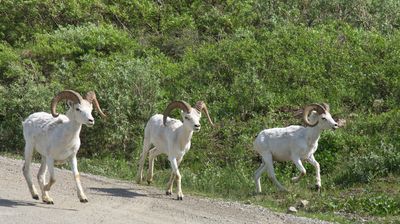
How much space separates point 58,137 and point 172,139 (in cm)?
347

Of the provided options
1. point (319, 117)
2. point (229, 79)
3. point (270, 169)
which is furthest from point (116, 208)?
point (229, 79)

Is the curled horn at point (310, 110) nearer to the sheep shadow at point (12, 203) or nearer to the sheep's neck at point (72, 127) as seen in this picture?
the sheep's neck at point (72, 127)

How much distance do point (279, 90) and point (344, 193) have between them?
789cm

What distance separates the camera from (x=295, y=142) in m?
18.3

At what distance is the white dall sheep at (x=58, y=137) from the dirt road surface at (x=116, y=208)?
0.45 meters

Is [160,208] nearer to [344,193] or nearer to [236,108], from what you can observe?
[344,193]

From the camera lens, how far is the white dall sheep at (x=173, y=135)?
1681 centimetres

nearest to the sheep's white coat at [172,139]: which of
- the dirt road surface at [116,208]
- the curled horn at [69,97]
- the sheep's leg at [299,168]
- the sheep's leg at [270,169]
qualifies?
the dirt road surface at [116,208]

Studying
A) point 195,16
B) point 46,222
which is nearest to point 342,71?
point 195,16

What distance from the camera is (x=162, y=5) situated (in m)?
35.1

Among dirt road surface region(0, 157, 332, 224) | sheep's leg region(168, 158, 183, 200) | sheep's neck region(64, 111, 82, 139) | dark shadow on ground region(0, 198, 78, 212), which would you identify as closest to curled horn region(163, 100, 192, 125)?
sheep's leg region(168, 158, 183, 200)

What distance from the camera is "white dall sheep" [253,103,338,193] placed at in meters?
18.3

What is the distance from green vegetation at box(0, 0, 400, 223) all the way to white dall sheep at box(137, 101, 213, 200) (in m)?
1.12

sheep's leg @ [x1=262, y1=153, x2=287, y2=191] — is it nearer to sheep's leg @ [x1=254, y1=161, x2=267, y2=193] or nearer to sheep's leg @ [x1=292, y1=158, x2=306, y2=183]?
sheep's leg @ [x1=254, y1=161, x2=267, y2=193]
